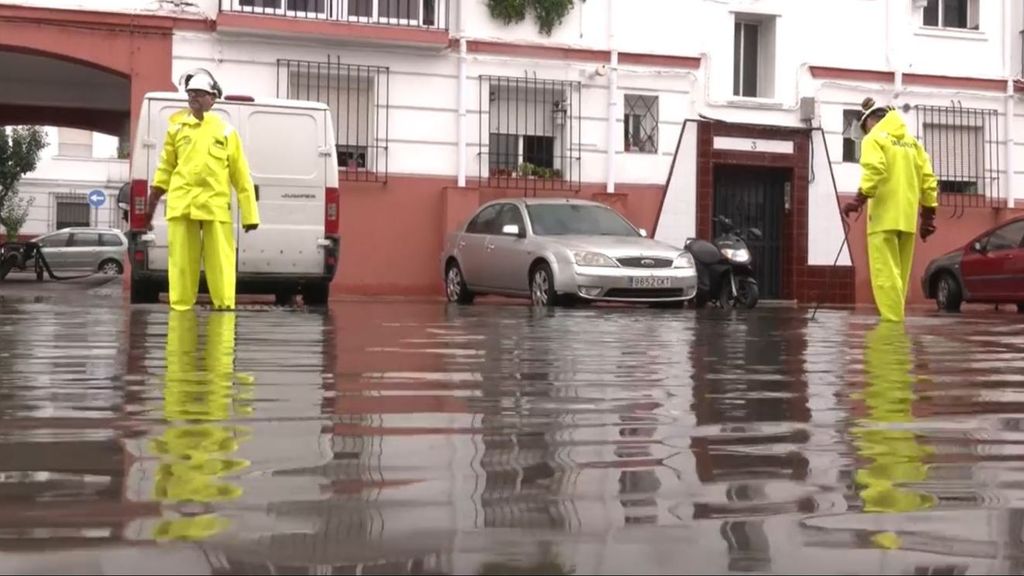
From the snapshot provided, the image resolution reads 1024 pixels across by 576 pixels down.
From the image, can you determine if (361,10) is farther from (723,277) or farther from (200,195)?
(200,195)

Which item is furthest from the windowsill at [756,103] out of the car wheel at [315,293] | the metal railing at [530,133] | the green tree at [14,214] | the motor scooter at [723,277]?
the green tree at [14,214]

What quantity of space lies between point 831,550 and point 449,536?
68 centimetres

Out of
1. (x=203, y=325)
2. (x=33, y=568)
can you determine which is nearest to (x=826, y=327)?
(x=203, y=325)

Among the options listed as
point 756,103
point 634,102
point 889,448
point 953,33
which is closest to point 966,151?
point 953,33

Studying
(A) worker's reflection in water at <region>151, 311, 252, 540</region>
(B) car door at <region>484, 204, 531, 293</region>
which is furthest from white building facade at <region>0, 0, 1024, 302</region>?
(A) worker's reflection in water at <region>151, 311, 252, 540</region>

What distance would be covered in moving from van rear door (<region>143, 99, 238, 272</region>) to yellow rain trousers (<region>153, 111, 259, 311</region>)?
2.89 metres

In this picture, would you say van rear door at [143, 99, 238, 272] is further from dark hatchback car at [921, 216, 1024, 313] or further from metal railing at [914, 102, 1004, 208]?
metal railing at [914, 102, 1004, 208]

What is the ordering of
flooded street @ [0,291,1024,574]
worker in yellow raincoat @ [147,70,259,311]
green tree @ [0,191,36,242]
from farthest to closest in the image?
green tree @ [0,191,36,242], worker in yellow raincoat @ [147,70,259,311], flooded street @ [0,291,1024,574]

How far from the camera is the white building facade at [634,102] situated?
913 inches

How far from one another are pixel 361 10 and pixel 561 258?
25.0 ft

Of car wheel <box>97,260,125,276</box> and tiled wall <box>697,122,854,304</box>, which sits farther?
car wheel <box>97,260,125,276</box>

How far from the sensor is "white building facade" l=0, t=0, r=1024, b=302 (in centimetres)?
2319

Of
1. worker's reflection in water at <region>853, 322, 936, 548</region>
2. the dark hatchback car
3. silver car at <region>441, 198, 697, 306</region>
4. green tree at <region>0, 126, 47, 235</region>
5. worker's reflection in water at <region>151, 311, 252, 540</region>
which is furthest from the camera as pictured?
green tree at <region>0, 126, 47, 235</region>

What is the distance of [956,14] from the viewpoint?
27109mm
